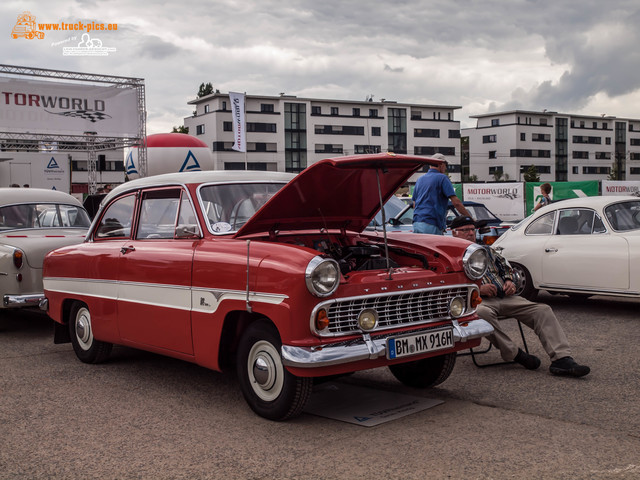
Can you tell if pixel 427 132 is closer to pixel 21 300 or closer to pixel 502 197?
pixel 502 197

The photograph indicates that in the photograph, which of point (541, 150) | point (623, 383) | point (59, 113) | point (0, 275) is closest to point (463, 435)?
point (623, 383)

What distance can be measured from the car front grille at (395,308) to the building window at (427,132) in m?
87.4

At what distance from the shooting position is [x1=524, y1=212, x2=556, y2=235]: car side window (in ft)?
32.1

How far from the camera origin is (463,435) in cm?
448

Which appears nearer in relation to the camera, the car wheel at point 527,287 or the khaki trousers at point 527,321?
the khaki trousers at point 527,321

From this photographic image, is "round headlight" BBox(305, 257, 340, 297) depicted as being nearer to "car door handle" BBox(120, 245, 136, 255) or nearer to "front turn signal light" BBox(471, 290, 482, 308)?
"front turn signal light" BBox(471, 290, 482, 308)

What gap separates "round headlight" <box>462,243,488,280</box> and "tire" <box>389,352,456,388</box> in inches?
26.1

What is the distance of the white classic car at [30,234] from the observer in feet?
28.2

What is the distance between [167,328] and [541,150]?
101584 mm

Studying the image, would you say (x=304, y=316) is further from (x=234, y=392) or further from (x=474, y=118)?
(x=474, y=118)

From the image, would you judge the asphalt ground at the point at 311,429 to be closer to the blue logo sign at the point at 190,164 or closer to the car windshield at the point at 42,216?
the car windshield at the point at 42,216

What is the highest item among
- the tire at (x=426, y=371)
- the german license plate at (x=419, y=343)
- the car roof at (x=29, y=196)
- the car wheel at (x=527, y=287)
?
the car roof at (x=29, y=196)

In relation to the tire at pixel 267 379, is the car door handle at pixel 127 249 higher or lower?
higher

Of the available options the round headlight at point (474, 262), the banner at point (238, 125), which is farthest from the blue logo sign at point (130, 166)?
the round headlight at point (474, 262)
